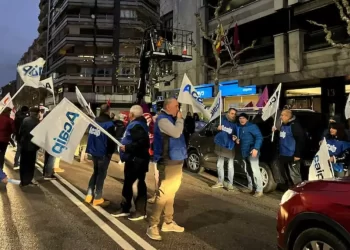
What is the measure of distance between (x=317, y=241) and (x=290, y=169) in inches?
177

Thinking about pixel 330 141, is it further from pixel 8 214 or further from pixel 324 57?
pixel 324 57

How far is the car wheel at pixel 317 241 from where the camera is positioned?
3.28 m

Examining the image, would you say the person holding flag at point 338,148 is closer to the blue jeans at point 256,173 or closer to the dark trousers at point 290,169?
the dark trousers at point 290,169

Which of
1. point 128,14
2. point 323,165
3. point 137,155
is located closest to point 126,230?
point 137,155

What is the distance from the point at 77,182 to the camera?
370 inches

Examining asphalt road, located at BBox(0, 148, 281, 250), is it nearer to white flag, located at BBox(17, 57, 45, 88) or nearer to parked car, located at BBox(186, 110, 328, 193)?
parked car, located at BBox(186, 110, 328, 193)

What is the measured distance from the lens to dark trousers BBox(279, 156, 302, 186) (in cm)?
771

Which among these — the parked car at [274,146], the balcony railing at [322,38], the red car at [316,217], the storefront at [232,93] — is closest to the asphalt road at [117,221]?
the parked car at [274,146]

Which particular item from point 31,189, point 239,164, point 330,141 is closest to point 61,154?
point 31,189

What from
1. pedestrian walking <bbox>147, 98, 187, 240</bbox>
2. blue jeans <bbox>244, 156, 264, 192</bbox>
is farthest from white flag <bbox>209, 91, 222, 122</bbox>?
pedestrian walking <bbox>147, 98, 187, 240</bbox>

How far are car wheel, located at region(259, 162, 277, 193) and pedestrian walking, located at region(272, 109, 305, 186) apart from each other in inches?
16.4

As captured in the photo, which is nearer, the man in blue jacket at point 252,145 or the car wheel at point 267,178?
the man in blue jacket at point 252,145

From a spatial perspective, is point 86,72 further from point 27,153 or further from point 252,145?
point 252,145

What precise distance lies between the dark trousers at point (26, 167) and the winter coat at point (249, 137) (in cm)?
485
